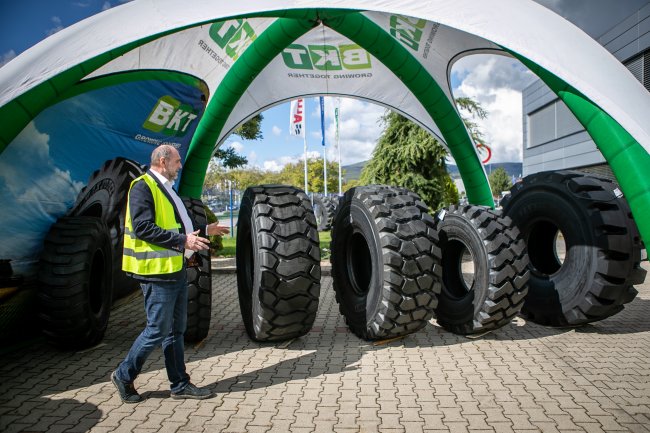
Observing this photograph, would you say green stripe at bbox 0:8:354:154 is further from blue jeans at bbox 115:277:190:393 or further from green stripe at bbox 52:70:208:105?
blue jeans at bbox 115:277:190:393

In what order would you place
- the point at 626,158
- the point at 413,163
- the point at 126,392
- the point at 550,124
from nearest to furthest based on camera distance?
the point at 126,392
the point at 626,158
the point at 413,163
the point at 550,124

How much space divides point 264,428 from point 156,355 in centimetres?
227

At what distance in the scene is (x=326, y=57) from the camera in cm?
1152

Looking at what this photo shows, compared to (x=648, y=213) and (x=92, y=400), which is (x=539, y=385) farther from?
(x=92, y=400)

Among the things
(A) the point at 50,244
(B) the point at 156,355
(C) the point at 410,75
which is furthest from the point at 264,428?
(C) the point at 410,75

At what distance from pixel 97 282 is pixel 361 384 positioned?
3.77 meters

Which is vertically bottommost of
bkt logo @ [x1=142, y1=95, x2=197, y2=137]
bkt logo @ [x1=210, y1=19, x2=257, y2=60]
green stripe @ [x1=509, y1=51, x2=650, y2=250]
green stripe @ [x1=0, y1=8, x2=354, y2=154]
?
green stripe @ [x1=509, y1=51, x2=650, y2=250]

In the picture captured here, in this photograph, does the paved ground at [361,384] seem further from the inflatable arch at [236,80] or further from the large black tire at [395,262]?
the inflatable arch at [236,80]

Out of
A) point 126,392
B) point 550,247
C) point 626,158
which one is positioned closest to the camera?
point 126,392

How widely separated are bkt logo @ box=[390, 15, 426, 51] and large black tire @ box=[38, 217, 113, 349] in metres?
7.01

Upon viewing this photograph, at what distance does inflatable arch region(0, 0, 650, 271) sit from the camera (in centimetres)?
409

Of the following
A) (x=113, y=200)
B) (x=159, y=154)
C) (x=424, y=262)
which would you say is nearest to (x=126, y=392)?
(x=159, y=154)

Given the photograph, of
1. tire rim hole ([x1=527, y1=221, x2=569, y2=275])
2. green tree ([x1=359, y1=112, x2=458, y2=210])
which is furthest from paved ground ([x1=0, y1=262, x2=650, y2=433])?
green tree ([x1=359, y1=112, x2=458, y2=210])

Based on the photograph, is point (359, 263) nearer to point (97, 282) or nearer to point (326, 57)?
point (97, 282)
